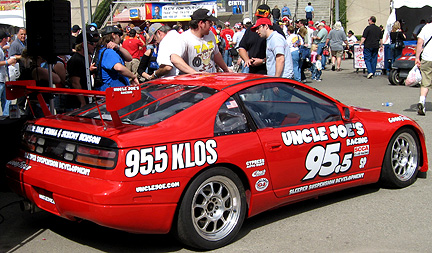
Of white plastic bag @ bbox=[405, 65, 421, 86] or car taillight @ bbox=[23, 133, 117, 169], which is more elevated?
white plastic bag @ bbox=[405, 65, 421, 86]

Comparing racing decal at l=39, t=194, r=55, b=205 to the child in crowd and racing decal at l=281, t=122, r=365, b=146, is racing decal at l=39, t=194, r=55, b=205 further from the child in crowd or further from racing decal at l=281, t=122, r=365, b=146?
the child in crowd

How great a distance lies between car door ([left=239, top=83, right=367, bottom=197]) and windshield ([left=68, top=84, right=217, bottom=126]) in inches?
16.5

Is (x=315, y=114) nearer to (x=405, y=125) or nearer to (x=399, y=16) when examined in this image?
(x=405, y=125)

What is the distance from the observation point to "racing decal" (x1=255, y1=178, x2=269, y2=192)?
4.48 meters

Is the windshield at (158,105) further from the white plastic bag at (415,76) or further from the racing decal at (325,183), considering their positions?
the white plastic bag at (415,76)

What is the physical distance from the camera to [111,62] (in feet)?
24.0

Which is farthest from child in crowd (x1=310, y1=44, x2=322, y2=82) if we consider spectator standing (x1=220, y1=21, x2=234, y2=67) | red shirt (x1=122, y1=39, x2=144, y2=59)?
red shirt (x1=122, y1=39, x2=144, y2=59)

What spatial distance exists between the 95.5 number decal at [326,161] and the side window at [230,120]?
0.73m

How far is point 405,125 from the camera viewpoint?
575 cm

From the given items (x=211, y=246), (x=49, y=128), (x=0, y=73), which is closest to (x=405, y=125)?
(x=211, y=246)

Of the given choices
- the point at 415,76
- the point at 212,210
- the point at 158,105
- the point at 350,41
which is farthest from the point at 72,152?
the point at 350,41

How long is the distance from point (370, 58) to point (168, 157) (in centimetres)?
1533

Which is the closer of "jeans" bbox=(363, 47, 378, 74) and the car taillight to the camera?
the car taillight

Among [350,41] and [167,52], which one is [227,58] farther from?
[167,52]
